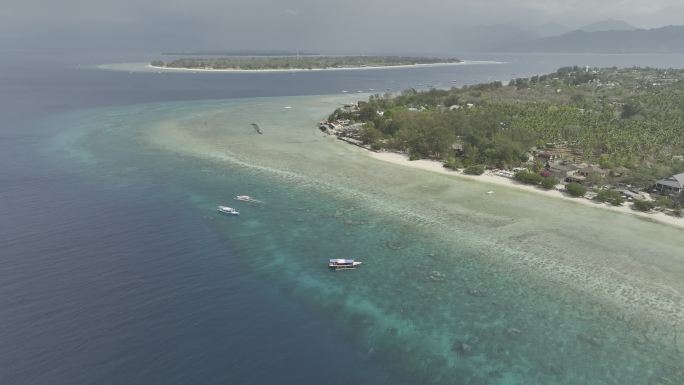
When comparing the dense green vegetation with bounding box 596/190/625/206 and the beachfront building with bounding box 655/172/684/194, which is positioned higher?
the beachfront building with bounding box 655/172/684/194

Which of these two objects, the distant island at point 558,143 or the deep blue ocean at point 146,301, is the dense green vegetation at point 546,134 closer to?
the distant island at point 558,143

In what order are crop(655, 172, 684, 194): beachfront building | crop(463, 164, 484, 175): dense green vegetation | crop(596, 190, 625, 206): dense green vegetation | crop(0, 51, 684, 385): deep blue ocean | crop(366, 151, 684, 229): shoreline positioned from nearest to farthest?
crop(0, 51, 684, 385): deep blue ocean < crop(366, 151, 684, 229): shoreline < crop(596, 190, 625, 206): dense green vegetation < crop(655, 172, 684, 194): beachfront building < crop(463, 164, 484, 175): dense green vegetation

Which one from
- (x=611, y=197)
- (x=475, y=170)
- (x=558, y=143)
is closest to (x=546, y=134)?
(x=558, y=143)

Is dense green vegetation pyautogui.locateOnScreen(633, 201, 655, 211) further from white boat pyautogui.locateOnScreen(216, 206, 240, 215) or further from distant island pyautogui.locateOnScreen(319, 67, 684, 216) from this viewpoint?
white boat pyautogui.locateOnScreen(216, 206, 240, 215)

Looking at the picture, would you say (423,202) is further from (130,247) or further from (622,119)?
(622,119)

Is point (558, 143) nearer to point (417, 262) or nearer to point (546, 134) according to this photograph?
point (546, 134)

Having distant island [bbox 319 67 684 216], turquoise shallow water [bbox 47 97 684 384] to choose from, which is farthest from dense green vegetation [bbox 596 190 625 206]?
turquoise shallow water [bbox 47 97 684 384]

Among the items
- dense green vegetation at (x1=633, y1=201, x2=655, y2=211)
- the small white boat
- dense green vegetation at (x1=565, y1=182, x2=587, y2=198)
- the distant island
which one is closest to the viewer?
the small white boat

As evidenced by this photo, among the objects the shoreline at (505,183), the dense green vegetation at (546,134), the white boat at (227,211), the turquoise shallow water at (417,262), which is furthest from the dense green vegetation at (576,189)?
the white boat at (227,211)
